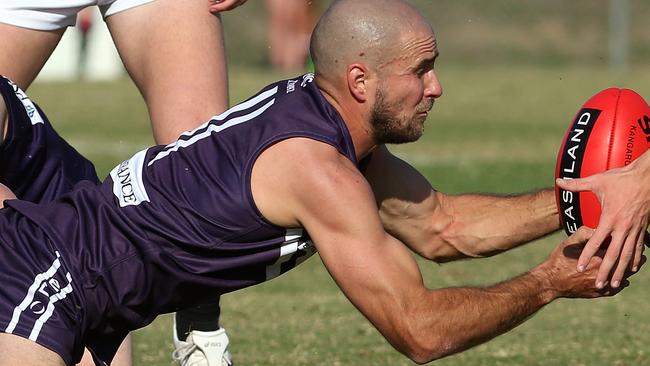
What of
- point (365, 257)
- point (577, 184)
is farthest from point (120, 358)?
point (577, 184)

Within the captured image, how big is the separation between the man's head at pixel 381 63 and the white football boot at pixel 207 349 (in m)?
1.45

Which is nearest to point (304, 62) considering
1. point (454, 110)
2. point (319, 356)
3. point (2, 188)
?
point (454, 110)

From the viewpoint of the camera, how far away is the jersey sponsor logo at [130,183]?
15.4 ft

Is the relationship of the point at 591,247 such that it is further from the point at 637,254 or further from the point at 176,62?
the point at 176,62

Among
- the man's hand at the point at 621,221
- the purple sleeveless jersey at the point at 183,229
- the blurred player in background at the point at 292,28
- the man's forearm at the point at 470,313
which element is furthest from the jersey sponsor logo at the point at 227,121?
the blurred player in background at the point at 292,28

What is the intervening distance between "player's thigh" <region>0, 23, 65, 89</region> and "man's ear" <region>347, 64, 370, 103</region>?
65.3 inches

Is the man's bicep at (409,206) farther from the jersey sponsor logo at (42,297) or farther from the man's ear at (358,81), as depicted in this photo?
the jersey sponsor logo at (42,297)

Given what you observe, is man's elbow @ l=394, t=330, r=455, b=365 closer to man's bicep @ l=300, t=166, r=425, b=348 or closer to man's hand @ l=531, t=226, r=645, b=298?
man's bicep @ l=300, t=166, r=425, b=348

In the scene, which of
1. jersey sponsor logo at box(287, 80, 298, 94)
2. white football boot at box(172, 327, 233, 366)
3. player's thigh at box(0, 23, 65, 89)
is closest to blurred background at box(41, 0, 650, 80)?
player's thigh at box(0, 23, 65, 89)

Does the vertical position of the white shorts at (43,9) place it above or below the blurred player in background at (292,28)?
above

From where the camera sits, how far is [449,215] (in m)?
5.44

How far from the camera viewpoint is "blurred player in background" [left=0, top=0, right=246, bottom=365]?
5.55m

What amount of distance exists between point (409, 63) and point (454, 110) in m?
15.2

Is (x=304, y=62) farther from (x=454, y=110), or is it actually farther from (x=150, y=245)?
(x=150, y=245)
